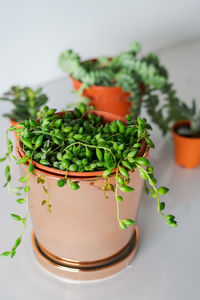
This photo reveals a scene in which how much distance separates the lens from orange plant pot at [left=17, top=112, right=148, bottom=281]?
0.56 meters

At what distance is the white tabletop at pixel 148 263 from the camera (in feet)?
2.22

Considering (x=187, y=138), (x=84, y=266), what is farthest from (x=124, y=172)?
(x=187, y=138)

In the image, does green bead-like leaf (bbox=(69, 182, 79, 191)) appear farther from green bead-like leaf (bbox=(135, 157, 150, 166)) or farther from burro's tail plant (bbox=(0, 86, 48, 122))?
burro's tail plant (bbox=(0, 86, 48, 122))

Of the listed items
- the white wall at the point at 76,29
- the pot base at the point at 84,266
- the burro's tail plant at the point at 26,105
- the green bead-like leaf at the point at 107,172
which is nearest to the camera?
the green bead-like leaf at the point at 107,172

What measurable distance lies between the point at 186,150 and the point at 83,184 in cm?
50

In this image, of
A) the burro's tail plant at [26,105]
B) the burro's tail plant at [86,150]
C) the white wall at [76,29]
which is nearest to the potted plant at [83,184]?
the burro's tail plant at [86,150]

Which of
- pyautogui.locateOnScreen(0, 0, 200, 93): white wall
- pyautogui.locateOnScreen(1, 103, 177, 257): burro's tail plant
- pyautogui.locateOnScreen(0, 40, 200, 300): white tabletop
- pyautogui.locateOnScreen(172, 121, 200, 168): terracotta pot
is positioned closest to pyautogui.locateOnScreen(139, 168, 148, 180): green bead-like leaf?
pyautogui.locateOnScreen(1, 103, 177, 257): burro's tail plant

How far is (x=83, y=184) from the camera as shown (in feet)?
1.80

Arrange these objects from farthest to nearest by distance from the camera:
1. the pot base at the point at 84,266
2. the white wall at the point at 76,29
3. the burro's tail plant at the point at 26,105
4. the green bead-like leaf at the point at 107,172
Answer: the white wall at the point at 76,29
the burro's tail plant at the point at 26,105
the pot base at the point at 84,266
the green bead-like leaf at the point at 107,172

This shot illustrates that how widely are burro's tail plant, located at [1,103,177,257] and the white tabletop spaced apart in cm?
12

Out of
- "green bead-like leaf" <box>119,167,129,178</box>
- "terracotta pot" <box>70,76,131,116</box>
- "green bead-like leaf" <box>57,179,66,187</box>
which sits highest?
"green bead-like leaf" <box>119,167,129,178</box>

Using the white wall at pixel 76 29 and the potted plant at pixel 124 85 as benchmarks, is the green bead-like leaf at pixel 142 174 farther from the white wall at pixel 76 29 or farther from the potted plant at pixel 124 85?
the white wall at pixel 76 29

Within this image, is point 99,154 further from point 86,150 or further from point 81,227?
point 81,227

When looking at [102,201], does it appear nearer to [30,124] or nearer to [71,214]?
[71,214]
